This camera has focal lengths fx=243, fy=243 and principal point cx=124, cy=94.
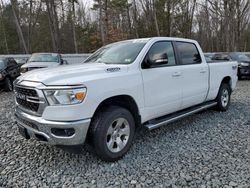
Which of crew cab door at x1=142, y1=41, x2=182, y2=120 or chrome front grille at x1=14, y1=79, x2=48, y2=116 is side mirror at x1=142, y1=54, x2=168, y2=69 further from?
chrome front grille at x1=14, y1=79, x2=48, y2=116

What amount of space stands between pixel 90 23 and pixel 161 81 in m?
31.3

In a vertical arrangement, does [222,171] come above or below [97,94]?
below

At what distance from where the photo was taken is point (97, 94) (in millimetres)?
3248

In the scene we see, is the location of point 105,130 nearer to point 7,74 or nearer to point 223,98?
point 223,98

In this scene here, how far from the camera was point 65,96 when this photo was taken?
307 centimetres

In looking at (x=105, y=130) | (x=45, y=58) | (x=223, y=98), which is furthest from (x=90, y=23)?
(x=105, y=130)

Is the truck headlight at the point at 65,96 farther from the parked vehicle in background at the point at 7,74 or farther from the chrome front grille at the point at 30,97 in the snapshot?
the parked vehicle in background at the point at 7,74

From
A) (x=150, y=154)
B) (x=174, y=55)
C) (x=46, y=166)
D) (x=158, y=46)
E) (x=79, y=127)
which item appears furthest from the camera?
(x=174, y=55)

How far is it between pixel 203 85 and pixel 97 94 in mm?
3012

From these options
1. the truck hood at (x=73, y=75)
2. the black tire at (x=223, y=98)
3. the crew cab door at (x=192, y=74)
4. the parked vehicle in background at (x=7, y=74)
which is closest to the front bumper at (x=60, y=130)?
the truck hood at (x=73, y=75)

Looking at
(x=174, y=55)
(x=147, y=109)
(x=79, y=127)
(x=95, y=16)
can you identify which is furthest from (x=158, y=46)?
(x=95, y=16)

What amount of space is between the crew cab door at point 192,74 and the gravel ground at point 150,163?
67 centimetres

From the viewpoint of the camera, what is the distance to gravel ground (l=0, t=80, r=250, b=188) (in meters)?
3.12

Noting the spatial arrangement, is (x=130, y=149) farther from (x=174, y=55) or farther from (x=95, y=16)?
(x=95, y=16)
